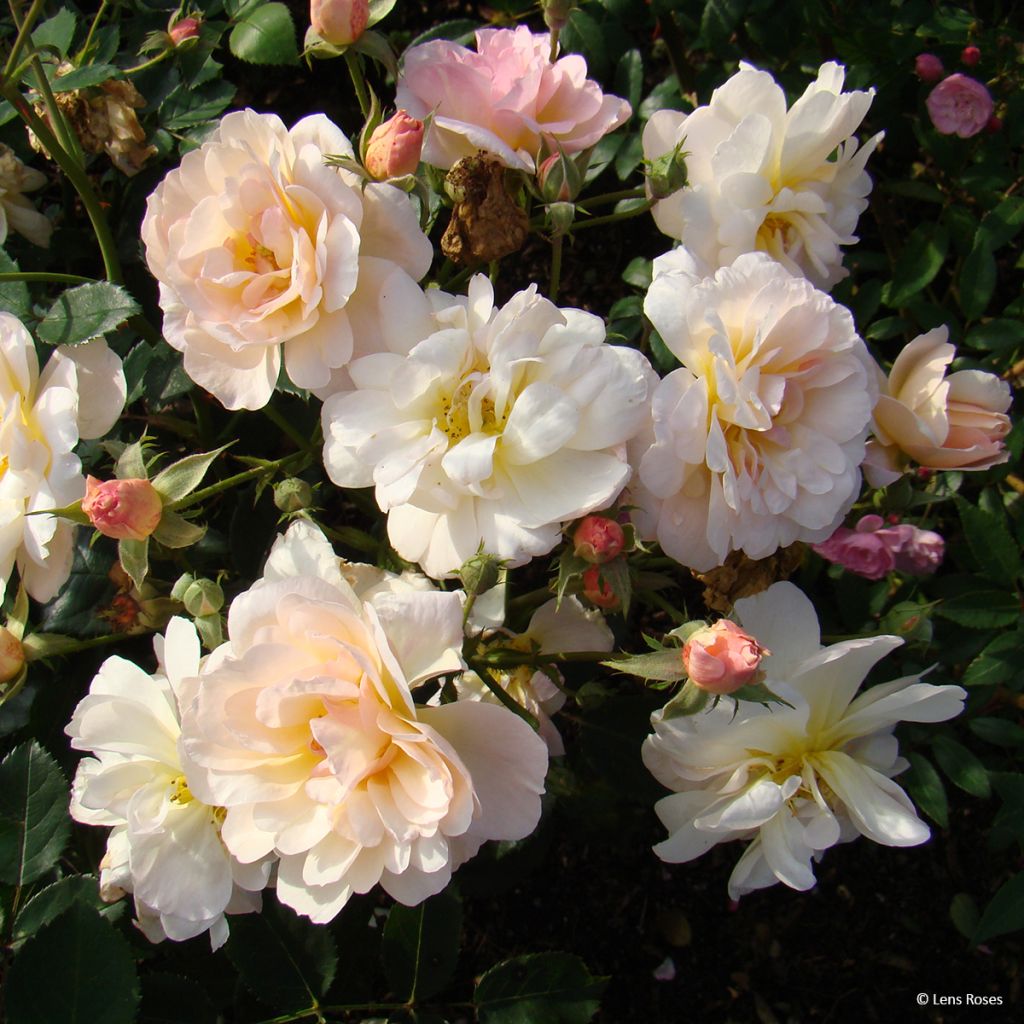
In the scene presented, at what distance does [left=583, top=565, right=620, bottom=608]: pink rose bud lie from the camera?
48.9 inches

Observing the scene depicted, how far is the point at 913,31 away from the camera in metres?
2.12

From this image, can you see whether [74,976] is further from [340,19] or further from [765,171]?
[765,171]

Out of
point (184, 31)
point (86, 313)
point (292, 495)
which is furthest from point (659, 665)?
point (184, 31)

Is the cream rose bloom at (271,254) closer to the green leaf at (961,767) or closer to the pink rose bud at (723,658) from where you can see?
the pink rose bud at (723,658)

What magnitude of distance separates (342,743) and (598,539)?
367 mm

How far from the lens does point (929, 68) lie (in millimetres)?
2074

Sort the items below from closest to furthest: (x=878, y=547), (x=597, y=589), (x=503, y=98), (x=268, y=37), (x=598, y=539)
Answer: (x=598, y=539) → (x=597, y=589) → (x=503, y=98) → (x=878, y=547) → (x=268, y=37)

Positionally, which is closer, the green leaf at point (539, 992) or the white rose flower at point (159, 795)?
the white rose flower at point (159, 795)

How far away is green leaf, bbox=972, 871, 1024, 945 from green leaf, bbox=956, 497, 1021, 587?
19.0 inches

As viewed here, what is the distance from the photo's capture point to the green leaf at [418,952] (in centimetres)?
151

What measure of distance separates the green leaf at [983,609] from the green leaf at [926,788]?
0.24 meters

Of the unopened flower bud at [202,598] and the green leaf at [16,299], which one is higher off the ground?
the green leaf at [16,299]

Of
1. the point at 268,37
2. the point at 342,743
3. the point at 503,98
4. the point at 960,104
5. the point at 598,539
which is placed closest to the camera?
the point at 342,743

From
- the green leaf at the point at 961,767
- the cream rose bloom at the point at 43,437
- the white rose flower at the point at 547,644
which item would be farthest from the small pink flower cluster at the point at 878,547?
the cream rose bloom at the point at 43,437
